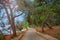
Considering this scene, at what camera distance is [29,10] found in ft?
30.3

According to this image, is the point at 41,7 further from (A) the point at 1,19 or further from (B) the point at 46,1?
(A) the point at 1,19

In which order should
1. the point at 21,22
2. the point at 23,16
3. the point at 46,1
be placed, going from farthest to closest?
the point at 21,22 → the point at 23,16 → the point at 46,1

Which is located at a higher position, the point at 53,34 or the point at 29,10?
the point at 29,10

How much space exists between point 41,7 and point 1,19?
2192 millimetres

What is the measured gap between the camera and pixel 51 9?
8891 mm

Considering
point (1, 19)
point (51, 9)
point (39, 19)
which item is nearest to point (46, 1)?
point (51, 9)

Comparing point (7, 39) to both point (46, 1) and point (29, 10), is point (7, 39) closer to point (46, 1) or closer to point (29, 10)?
point (29, 10)

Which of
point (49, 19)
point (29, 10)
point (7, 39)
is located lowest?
point (7, 39)

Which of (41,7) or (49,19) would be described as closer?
(41,7)

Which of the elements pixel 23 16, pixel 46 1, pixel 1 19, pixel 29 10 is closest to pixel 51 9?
pixel 46 1

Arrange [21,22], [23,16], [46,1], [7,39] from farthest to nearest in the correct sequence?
[21,22], [23,16], [7,39], [46,1]

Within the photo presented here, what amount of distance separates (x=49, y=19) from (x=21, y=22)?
1858 mm

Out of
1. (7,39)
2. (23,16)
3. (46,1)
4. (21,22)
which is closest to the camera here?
(46,1)

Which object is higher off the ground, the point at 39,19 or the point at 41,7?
the point at 41,7
